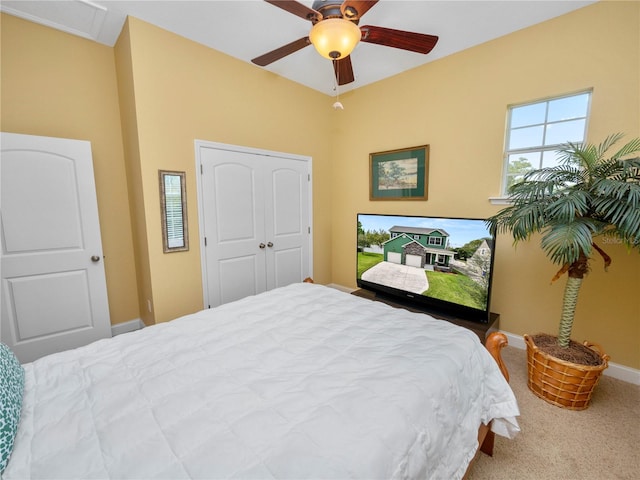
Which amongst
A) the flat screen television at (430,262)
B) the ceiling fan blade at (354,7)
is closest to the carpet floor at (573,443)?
the flat screen television at (430,262)

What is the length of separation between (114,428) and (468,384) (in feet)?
4.55

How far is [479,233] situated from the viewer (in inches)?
91.4

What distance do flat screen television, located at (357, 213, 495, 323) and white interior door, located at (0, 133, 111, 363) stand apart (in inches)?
107

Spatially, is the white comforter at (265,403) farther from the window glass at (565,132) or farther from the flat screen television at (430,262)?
the window glass at (565,132)

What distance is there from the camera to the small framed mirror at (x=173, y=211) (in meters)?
2.48

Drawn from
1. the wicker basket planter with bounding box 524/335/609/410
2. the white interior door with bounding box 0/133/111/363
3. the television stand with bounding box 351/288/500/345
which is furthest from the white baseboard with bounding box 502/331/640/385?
the white interior door with bounding box 0/133/111/363

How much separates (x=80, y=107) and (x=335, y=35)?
97.0 inches

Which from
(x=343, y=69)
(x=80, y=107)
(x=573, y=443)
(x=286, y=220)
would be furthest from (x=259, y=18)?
(x=573, y=443)

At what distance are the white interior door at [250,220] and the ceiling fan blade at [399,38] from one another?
1703mm

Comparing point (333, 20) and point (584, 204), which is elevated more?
point (333, 20)

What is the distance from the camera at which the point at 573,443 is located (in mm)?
1606

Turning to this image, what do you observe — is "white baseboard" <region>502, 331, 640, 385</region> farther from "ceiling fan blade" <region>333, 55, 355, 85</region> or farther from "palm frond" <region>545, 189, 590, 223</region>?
"ceiling fan blade" <region>333, 55, 355, 85</region>

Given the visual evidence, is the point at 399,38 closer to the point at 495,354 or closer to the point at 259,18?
the point at 259,18

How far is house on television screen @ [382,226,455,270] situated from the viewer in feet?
8.32
